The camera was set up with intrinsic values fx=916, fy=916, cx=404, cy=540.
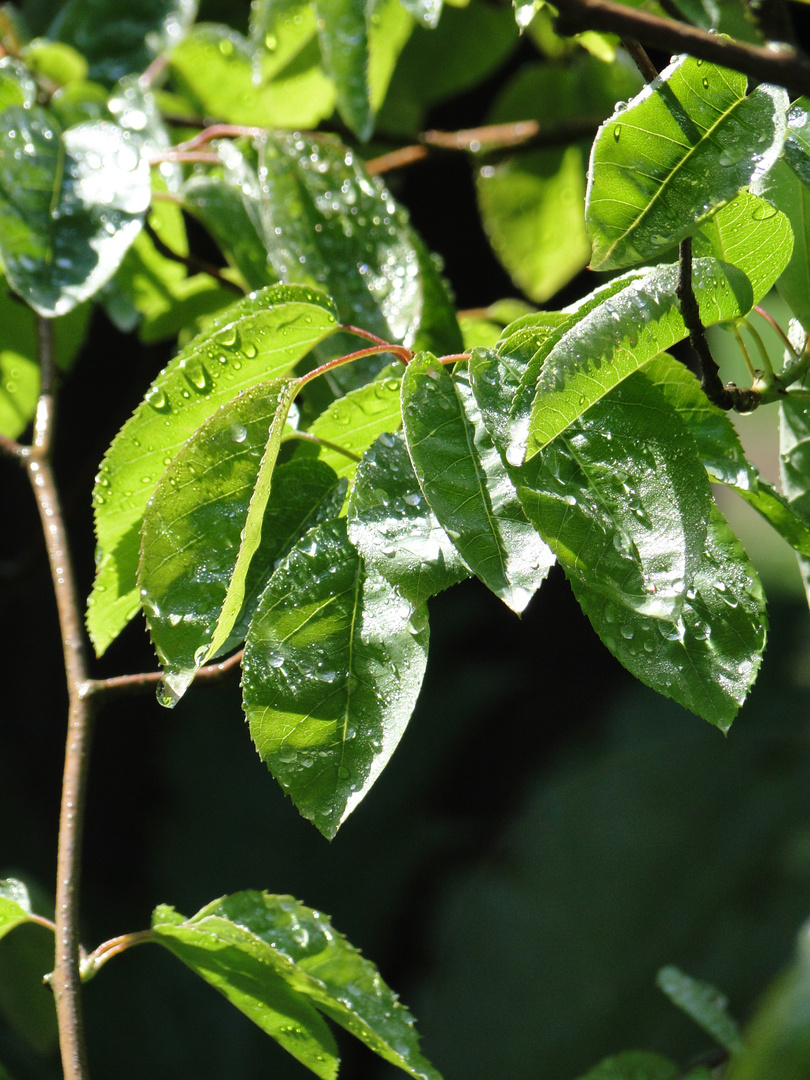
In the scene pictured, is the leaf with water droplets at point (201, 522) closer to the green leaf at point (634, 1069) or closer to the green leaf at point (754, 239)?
the green leaf at point (754, 239)

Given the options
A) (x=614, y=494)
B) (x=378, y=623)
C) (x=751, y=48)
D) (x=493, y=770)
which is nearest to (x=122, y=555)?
(x=378, y=623)

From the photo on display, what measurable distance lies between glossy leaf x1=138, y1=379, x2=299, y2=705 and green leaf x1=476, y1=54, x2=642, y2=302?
0.72 meters

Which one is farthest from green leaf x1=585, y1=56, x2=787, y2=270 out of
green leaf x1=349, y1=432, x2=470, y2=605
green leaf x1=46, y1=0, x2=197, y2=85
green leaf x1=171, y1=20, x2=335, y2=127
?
green leaf x1=46, y1=0, x2=197, y2=85

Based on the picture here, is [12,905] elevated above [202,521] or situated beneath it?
situated beneath

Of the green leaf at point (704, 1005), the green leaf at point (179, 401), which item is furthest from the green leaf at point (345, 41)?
the green leaf at point (704, 1005)

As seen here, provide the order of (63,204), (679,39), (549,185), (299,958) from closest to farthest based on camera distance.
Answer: (679,39)
(299,958)
(63,204)
(549,185)

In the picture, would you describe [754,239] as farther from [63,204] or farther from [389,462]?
[63,204]

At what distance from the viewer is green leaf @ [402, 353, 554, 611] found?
0.39m

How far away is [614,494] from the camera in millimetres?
402

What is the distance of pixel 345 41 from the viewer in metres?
0.73

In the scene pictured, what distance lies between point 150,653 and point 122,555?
1.42 metres

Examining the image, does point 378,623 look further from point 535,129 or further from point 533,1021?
point 533,1021

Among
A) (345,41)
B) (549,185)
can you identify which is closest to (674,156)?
(345,41)

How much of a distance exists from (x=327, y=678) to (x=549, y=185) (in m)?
0.83
